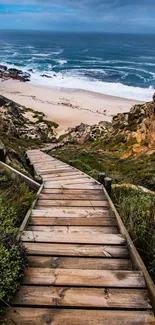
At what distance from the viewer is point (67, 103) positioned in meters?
36.2

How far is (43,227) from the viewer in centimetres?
421

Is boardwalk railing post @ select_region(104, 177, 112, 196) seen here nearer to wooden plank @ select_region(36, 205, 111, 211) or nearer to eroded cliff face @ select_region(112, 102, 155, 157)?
wooden plank @ select_region(36, 205, 111, 211)

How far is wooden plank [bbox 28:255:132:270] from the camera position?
3262mm

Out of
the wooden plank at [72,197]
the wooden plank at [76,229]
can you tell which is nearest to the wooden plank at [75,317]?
the wooden plank at [76,229]

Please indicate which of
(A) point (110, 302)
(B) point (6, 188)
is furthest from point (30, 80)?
(A) point (110, 302)

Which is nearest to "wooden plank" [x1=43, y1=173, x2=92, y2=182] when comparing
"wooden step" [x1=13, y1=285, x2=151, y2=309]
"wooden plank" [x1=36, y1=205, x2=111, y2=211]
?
"wooden plank" [x1=36, y1=205, x2=111, y2=211]

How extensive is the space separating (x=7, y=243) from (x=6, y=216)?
24.9 inches

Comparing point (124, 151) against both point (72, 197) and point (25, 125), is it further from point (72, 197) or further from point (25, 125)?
point (25, 125)

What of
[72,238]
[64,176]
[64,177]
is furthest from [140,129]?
[72,238]

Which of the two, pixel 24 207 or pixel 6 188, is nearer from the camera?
pixel 24 207

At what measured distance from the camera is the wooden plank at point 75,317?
8.27 feet

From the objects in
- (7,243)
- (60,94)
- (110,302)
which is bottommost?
(110,302)

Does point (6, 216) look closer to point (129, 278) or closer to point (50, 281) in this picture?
point (50, 281)

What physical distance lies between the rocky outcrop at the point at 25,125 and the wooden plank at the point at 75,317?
55.6ft
